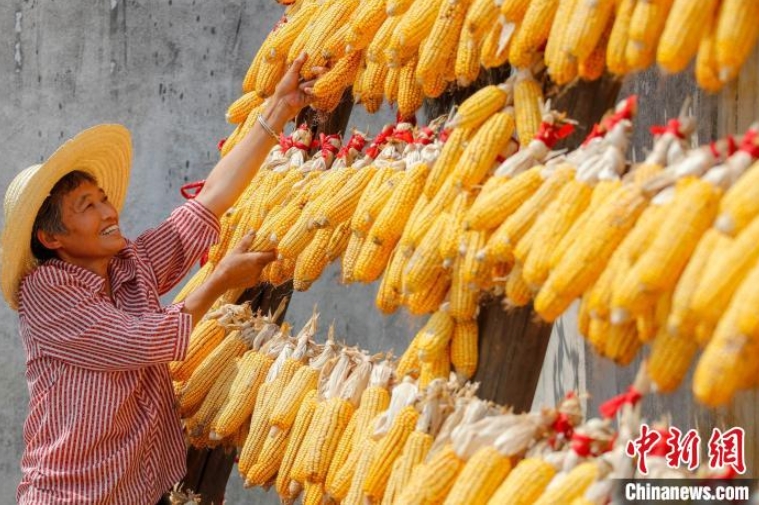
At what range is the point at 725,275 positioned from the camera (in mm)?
2033

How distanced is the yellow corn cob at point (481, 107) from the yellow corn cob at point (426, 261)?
0.27m

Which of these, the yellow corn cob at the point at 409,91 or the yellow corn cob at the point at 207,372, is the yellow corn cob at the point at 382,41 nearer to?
the yellow corn cob at the point at 409,91

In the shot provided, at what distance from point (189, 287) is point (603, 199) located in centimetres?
259

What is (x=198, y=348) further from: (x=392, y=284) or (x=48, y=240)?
(x=392, y=284)

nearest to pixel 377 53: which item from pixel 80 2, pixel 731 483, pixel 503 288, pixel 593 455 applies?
pixel 503 288

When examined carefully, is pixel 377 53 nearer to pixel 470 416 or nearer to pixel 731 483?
pixel 470 416

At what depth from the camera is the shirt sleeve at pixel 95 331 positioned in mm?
3779

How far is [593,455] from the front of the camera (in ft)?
8.35

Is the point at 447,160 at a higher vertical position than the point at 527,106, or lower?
lower

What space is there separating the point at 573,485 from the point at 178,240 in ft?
7.57

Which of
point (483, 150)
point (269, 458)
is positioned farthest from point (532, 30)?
point (269, 458)

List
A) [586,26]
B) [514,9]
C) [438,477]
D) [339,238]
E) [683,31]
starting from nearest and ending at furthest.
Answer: [683,31] < [586,26] < [438,477] < [514,9] < [339,238]

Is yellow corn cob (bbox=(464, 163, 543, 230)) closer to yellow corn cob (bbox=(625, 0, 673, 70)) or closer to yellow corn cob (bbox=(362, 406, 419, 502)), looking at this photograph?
yellow corn cob (bbox=(625, 0, 673, 70))

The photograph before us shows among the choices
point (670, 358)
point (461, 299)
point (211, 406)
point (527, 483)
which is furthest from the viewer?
point (211, 406)
